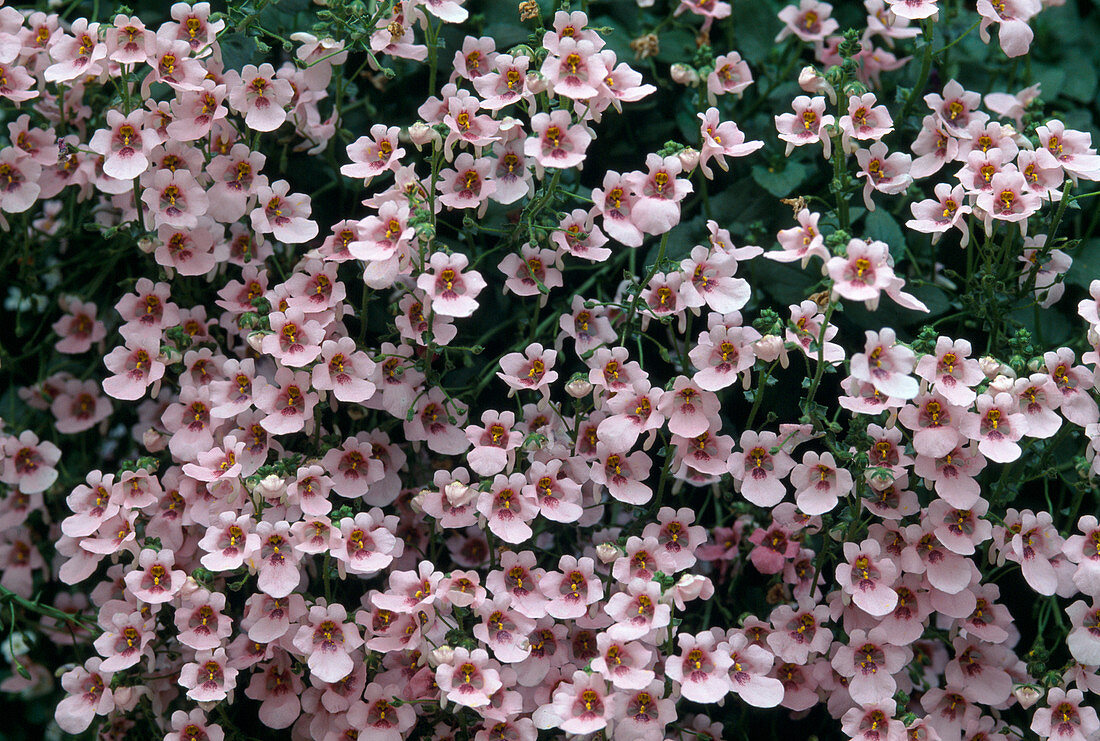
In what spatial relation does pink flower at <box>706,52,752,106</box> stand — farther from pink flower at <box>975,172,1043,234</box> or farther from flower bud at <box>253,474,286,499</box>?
flower bud at <box>253,474,286,499</box>

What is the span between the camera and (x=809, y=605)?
4.90ft

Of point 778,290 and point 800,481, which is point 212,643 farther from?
point 778,290

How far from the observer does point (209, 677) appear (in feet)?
4.68

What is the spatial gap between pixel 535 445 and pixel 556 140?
16.7 inches

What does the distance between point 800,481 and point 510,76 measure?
2.32 ft

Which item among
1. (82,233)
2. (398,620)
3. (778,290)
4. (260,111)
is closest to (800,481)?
(778,290)

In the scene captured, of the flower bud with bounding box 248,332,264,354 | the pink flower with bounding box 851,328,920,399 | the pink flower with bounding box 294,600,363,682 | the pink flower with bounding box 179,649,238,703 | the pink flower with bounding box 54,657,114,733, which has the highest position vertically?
the pink flower with bounding box 851,328,920,399

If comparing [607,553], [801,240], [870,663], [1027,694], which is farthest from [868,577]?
[801,240]

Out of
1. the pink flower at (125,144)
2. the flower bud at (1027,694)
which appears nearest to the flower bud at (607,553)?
the flower bud at (1027,694)

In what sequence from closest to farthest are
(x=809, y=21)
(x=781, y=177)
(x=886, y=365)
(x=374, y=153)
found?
(x=886, y=365)
(x=374, y=153)
(x=781, y=177)
(x=809, y=21)

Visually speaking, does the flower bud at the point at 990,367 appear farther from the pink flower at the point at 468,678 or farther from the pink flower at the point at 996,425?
the pink flower at the point at 468,678

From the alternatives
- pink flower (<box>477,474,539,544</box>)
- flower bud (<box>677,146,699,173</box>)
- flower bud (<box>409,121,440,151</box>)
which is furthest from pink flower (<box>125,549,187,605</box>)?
flower bud (<box>677,146,699,173</box>)

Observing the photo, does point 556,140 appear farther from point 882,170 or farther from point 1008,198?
point 1008,198

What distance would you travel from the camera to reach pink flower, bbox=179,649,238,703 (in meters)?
1.38
